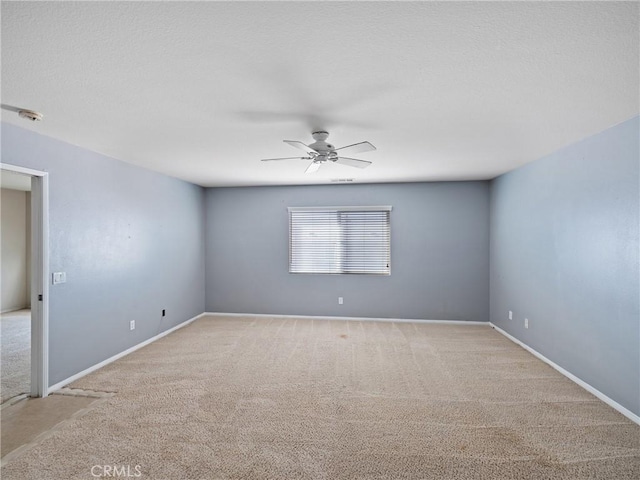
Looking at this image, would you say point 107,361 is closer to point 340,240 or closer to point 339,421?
point 339,421

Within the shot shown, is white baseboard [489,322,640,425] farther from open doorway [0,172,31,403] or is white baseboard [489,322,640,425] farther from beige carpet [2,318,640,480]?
open doorway [0,172,31,403]

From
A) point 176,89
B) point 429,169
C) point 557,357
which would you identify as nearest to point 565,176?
point 429,169

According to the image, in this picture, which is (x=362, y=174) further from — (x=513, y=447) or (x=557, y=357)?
(x=513, y=447)

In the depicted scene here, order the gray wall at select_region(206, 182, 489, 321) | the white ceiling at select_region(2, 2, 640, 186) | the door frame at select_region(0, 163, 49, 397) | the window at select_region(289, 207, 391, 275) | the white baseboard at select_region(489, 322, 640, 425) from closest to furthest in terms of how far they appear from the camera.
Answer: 1. the white ceiling at select_region(2, 2, 640, 186)
2. the white baseboard at select_region(489, 322, 640, 425)
3. the door frame at select_region(0, 163, 49, 397)
4. the gray wall at select_region(206, 182, 489, 321)
5. the window at select_region(289, 207, 391, 275)

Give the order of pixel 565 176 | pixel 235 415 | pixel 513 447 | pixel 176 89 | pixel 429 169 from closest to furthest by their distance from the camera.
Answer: pixel 176 89
pixel 513 447
pixel 235 415
pixel 565 176
pixel 429 169

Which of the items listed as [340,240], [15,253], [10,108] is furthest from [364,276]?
[15,253]

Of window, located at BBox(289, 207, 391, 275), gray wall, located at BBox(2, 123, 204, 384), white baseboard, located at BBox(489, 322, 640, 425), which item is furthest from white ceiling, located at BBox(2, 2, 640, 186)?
window, located at BBox(289, 207, 391, 275)

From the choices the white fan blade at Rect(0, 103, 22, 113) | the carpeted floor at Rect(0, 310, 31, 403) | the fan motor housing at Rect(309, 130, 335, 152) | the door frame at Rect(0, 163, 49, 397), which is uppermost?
the white fan blade at Rect(0, 103, 22, 113)

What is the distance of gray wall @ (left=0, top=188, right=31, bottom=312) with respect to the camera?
5.97 meters

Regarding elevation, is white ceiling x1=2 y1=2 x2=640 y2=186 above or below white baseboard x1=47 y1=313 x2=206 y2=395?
above

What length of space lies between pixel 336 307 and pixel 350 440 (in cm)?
337

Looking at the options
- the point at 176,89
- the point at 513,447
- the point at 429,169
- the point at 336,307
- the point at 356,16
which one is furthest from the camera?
the point at 336,307

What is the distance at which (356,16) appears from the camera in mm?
1306

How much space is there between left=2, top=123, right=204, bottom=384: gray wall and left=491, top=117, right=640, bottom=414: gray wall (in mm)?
4999
